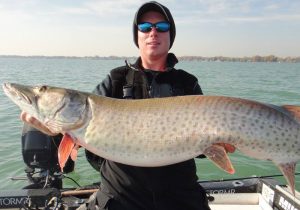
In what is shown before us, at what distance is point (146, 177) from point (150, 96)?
736mm

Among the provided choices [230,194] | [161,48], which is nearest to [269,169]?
[230,194]

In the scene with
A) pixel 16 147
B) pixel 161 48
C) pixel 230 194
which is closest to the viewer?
pixel 161 48

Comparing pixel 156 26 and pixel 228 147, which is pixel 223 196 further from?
pixel 156 26

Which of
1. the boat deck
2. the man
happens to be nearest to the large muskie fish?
the man

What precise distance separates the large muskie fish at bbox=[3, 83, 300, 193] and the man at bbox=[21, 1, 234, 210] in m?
0.23

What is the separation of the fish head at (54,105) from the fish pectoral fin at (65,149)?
0.08m

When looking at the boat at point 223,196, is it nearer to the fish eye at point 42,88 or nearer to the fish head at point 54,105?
the fish head at point 54,105

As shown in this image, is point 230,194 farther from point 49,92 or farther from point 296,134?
point 49,92

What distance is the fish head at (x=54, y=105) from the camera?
3195 millimetres

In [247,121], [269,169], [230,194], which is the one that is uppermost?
[247,121]

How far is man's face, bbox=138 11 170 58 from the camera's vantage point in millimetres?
3570

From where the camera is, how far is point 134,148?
307cm

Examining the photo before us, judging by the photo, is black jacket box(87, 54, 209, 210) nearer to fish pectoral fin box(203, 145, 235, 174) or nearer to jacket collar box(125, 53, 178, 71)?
jacket collar box(125, 53, 178, 71)

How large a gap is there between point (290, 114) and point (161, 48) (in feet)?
4.26
